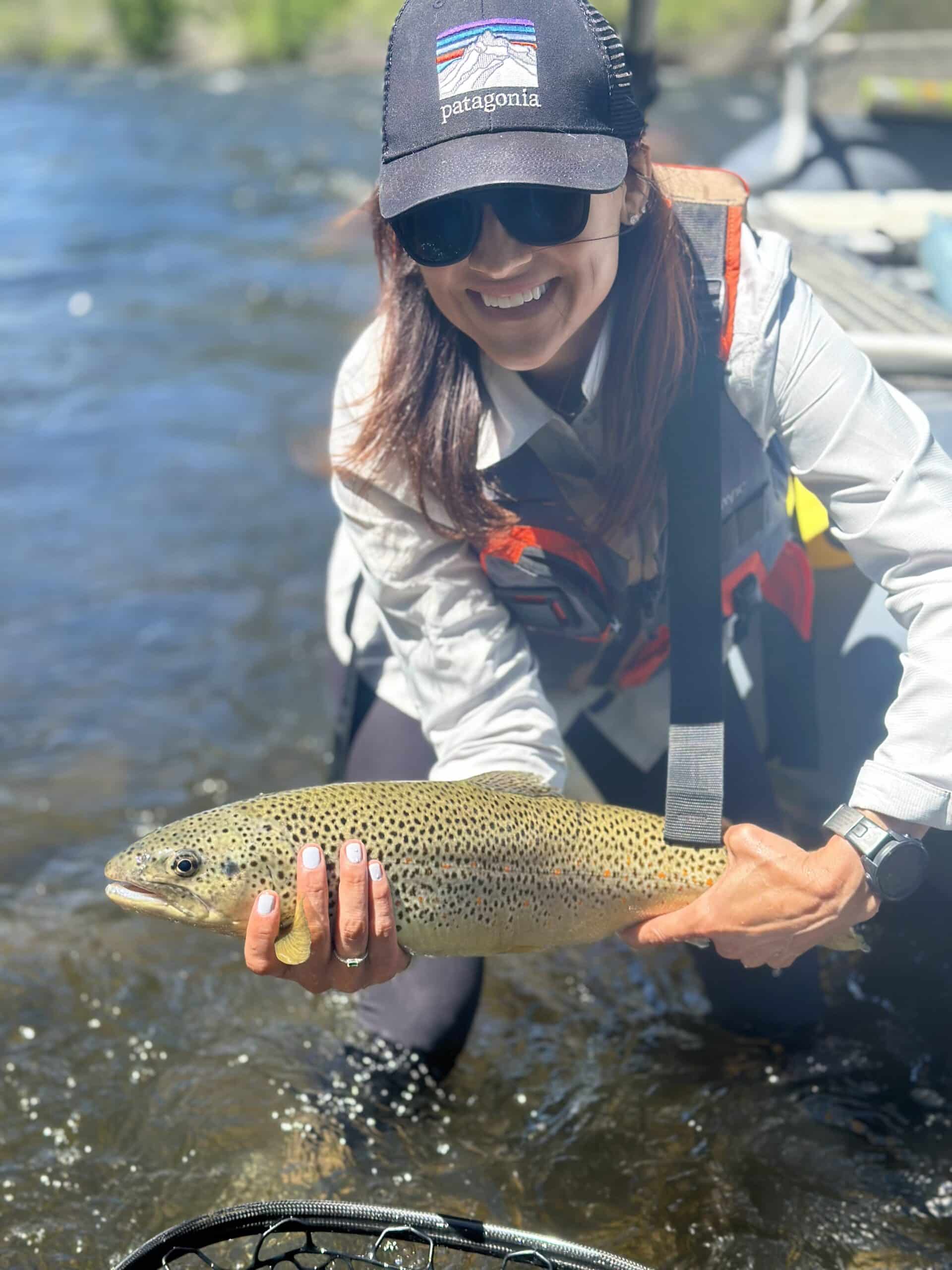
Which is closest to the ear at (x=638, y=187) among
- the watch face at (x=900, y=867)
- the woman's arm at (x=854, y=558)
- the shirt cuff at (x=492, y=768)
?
the woman's arm at (x=854, y=558)

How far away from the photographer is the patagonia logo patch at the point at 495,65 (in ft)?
6.04

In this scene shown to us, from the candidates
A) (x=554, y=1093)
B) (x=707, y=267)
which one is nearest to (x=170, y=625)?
(x=554, y=1093)

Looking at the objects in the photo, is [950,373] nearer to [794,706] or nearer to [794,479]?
[794,479]

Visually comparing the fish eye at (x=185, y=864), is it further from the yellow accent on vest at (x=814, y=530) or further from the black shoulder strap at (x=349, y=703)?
the yellow accent on vest at (x=814, y=530)

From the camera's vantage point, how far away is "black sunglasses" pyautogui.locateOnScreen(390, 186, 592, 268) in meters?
1.89

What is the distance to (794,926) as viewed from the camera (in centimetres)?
206

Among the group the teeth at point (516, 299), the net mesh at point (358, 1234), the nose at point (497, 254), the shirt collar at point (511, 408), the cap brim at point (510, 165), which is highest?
the cap brim at point (510, 165)

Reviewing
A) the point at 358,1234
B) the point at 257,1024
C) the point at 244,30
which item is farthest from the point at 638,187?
the point at 244,30

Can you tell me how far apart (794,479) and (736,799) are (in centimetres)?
70

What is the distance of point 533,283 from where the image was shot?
6.57 ft

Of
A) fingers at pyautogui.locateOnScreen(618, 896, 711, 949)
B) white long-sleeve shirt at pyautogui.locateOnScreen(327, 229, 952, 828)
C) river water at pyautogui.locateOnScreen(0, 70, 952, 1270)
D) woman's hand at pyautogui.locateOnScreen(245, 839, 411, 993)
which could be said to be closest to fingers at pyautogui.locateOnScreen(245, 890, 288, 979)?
woman's hand at pyautogui.locateOnScreen(245, 839, 411, 993)

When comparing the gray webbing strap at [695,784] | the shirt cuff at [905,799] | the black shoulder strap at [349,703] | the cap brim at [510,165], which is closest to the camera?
the cap brim at [510,165]

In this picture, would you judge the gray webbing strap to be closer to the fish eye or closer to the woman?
the woman

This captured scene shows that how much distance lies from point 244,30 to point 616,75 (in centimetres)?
2956
